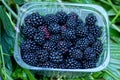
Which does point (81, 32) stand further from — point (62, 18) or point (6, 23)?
point (6, 23)

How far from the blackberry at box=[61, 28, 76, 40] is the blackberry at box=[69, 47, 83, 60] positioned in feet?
0.13

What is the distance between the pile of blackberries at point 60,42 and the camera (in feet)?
4.33

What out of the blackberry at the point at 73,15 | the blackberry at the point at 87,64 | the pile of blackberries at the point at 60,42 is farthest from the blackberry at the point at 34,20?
the blackberry at the point at 87,64

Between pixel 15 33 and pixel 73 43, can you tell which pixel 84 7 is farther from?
pixel 15 33

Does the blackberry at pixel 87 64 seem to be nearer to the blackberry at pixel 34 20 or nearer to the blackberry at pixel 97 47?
the blackberry at pixel 97 47

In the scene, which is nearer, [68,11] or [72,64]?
[72,64]

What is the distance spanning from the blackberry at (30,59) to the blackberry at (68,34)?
0.41ft

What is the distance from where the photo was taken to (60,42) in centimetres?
133

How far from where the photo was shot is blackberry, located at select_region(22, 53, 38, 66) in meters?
1.32

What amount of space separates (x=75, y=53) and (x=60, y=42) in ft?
0.21

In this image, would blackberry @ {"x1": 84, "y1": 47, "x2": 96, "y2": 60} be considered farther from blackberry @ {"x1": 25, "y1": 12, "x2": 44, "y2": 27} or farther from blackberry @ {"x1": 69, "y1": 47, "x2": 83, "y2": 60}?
blackberry @ {"x1": 25, "y1": 12, "x2": 44, "y2": 27}

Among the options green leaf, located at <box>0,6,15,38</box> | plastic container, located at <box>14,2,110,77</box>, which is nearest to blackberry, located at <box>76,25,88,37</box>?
plastic container, located at <box>14,2,110,77</box>

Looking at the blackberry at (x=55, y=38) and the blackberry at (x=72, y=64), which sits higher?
the blackberry at (x=55, y=38)

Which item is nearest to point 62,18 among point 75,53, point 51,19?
point 51,19
